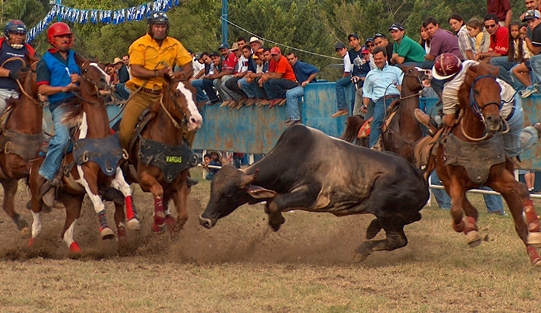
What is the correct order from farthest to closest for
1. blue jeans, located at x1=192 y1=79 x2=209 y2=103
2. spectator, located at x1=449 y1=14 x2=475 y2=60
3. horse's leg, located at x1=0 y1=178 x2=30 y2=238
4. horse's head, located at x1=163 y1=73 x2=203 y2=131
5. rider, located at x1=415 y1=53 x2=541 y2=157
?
blue jeans, located at x1=192 y1=79 x2=209 y2=103 < spectator, located at x1=449 y1=14 x2=475 y2=60 < horse's leg, located at x1=0 y1=178 x2=30 y2=238 < horse's head, located at x1=163 y1=73 x2=203 y2=131 < rider, located at x1=415 y1=53 x2=541 y2=157

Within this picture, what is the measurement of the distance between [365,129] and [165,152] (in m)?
3.97

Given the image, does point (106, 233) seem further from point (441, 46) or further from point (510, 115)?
point (441, 46)

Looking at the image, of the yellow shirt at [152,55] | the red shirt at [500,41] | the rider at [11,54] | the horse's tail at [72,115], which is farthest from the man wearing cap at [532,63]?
the rider at [11,54]

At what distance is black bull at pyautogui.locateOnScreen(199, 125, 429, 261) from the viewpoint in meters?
9.30

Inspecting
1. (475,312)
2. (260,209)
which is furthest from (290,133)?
(260,209)

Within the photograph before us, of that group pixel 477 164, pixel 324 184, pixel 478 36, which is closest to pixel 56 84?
pixel 324 184

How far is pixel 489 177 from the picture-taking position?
29.5 ft

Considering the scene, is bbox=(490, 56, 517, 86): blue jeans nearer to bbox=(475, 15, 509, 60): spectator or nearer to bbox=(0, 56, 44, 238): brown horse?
bbox=(475, 15, 509, 60): spectator

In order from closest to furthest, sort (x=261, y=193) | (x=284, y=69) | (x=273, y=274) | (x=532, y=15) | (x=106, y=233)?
(x=273, y=274), (x=261, y=193), (x=106, y=233), (x=532, y=15), (x=284, y=69)

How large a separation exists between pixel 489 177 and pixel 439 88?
5.88 ft

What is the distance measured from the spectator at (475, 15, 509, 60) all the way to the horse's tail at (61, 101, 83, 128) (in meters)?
6.25

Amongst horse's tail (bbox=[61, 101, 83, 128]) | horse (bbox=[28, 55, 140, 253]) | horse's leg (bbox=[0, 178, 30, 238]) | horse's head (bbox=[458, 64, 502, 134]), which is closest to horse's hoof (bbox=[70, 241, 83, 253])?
horse (bbox=[28, 55, 140, 253])

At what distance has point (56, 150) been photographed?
33.4 ft

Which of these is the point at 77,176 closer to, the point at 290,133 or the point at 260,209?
the point at 290,133
